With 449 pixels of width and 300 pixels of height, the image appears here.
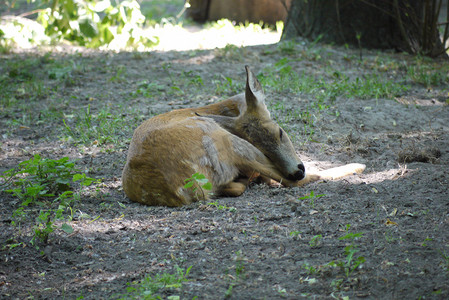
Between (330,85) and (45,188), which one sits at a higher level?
(330,85)

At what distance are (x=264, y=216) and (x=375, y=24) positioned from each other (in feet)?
20.5

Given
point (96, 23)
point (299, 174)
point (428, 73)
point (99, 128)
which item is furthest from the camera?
point (96, 23)

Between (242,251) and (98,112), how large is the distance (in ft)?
13.8

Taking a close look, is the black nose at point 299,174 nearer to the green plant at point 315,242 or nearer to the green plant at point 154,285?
the green plant at point 315,242

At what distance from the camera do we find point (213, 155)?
452cm

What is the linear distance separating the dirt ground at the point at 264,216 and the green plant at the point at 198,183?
0.15 metres

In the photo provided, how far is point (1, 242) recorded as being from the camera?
12.2ft

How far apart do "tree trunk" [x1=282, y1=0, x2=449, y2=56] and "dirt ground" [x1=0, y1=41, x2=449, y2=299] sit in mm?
1622

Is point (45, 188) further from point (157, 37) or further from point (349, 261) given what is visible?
point (157, 37)

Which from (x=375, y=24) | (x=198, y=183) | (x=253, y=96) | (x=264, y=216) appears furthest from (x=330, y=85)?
(x=264, y=216)

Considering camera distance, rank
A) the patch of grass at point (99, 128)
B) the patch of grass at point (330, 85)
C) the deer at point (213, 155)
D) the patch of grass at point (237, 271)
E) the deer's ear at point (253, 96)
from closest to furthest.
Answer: the patch of grass at point (237, 271)
the deer at point (213, 155)
the deer's ear at point (253, 96)
the patch of grass at point (99, 128)
the patch of grass at point (330, 85)

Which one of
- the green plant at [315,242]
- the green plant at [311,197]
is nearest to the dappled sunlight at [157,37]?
the green plant at [311,197]

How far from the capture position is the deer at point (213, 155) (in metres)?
4.29

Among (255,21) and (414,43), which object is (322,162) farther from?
(255,21)
